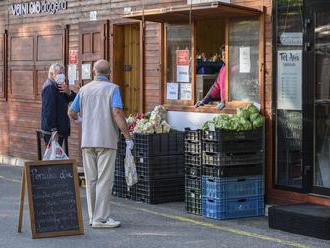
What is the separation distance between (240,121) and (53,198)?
265cm

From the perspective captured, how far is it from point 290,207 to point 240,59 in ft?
8.70

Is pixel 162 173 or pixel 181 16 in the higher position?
pixel 181 16

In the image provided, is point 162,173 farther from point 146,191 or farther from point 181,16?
point 181,16

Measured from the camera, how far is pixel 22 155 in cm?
1612

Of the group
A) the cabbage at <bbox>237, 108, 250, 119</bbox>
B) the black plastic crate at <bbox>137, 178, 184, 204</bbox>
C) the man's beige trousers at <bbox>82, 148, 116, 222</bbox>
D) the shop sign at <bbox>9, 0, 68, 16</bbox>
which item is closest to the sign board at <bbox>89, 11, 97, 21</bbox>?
the shop sign at <bbox>9, 0, 68, 16</bbox>

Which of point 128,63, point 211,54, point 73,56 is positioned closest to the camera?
point 211,54

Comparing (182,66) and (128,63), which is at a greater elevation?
(128,63)

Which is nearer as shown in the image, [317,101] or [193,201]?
[317,101]

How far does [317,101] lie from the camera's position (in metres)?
9.42

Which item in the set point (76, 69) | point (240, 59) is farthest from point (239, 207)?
point (76, 69)

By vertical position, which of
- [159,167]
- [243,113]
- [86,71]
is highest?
[86,71]

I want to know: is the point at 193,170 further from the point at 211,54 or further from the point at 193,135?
the point at 211,54

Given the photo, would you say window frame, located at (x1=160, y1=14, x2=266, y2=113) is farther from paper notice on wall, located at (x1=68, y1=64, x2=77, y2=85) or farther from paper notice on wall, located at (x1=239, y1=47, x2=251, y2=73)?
paper notice on wall, located at (x1=68, y1=64, x2=77, y2=85)

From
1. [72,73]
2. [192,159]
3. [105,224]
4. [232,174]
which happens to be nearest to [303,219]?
[232,174]
